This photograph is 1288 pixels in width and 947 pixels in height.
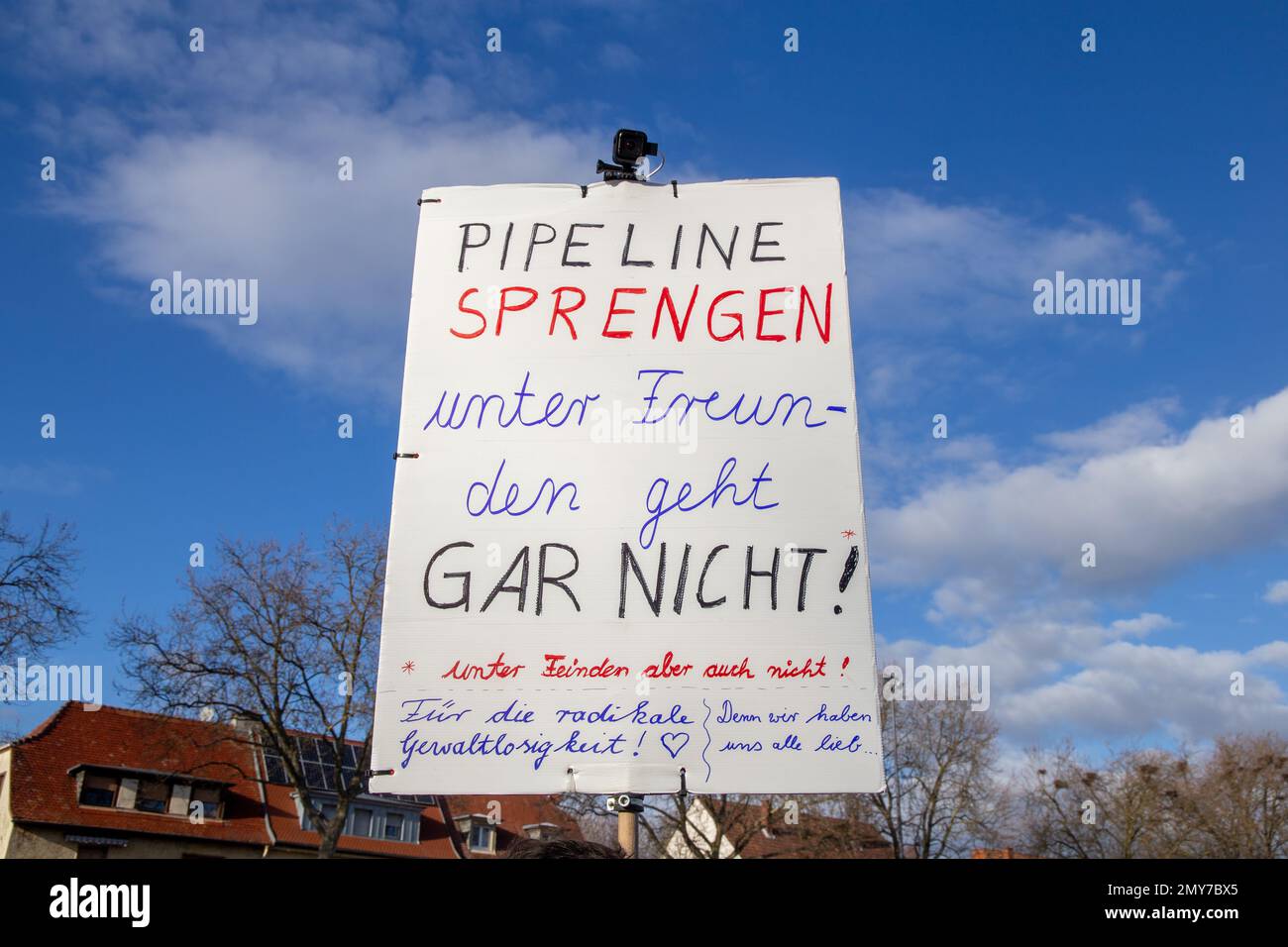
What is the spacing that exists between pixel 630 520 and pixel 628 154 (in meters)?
1.59

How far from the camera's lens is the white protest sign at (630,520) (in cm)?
339

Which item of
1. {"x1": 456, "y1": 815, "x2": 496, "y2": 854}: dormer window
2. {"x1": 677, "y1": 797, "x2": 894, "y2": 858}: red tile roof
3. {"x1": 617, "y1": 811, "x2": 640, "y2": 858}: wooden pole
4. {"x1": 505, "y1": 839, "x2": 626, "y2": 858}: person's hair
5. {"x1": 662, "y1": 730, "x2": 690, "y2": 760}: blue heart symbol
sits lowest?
{"x1": 456, "y1": 815, "x2": 496, "y2": 854}: dormer window

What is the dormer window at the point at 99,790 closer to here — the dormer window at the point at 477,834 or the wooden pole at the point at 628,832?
the dormer window at the point at 477,834

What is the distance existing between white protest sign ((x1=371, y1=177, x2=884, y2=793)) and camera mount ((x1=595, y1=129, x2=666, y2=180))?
0.83ft

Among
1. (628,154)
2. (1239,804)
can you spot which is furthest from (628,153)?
(1239,804)

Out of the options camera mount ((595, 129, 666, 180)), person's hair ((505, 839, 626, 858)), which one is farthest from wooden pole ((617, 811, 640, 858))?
camera mount ((595, 129, 666, 180))

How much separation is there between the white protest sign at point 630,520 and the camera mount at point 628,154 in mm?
A: 251

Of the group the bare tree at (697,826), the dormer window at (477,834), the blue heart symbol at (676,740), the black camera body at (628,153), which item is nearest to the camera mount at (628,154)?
the black camera body at (628,153)

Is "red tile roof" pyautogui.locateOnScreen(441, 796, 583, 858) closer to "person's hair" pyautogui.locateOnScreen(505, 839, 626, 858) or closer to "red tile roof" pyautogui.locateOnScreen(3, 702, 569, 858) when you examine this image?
"red tile roof" pyautogui.locateOnScreen(3, 702, 569, 858)

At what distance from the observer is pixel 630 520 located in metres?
3.56

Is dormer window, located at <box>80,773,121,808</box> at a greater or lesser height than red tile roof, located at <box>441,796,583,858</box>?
greater

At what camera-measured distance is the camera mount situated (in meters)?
4.10

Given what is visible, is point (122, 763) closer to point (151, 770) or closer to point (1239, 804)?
point (151, 770)
